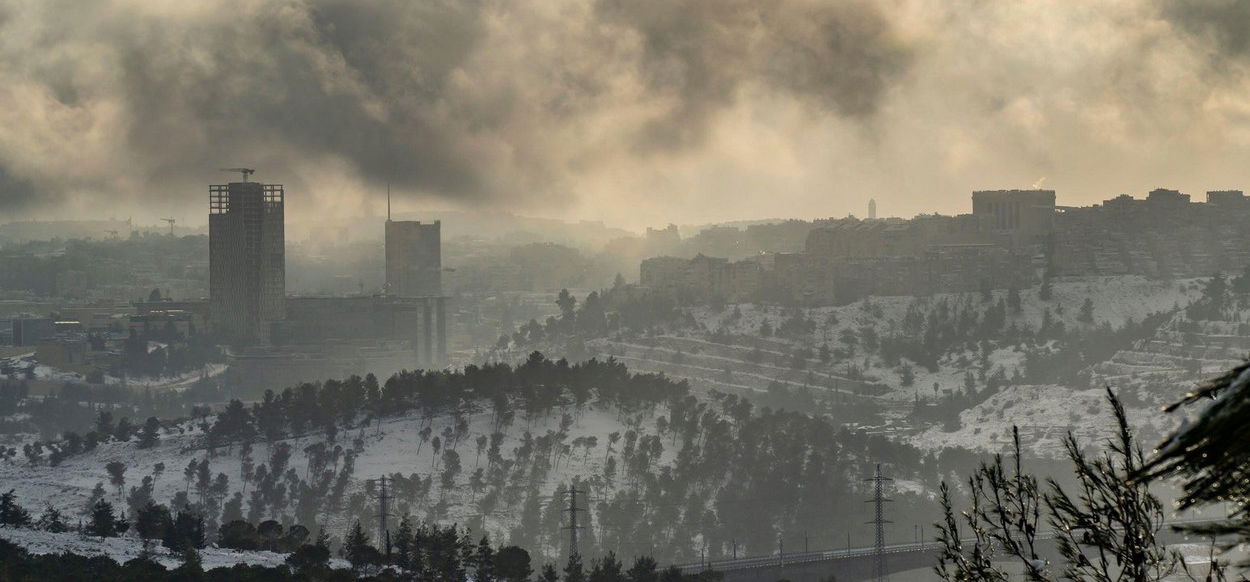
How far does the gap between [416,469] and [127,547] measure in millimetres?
28926

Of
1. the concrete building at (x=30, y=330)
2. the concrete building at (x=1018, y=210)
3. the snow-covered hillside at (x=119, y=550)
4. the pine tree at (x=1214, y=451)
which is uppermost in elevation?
the concrete building at (x=1018, y=210)

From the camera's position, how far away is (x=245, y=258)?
175m

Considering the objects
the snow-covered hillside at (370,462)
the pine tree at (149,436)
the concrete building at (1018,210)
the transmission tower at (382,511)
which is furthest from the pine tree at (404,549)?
the concrete building at (1018,210)

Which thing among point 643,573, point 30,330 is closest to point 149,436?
point 643,573

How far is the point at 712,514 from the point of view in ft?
273

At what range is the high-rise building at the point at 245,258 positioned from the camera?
573ft

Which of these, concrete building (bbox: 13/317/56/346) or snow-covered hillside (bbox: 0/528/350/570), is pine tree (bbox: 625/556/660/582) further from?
concrete building (bbox: 13/317/56/346)

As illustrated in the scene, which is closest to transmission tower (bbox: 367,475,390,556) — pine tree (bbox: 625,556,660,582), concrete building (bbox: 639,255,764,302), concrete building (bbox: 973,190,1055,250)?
pine tree (bbox: 625,556,660,582)

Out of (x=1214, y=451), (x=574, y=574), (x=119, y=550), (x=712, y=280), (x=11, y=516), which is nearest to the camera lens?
(x=1214, y=451)

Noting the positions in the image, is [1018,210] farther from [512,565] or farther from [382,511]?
[512,565]

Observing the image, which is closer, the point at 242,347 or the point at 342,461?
the point at 342,461

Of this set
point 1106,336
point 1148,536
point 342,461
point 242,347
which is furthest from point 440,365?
point 1148,536

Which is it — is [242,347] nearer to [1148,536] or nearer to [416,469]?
[416,469]

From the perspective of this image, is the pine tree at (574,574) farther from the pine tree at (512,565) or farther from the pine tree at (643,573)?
the pine tree at (643,573)
